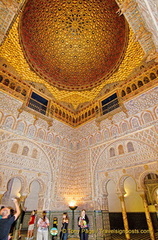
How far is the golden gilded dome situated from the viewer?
802 centimetres

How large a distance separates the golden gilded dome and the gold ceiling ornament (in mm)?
399

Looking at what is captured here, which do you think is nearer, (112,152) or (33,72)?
(112,152)

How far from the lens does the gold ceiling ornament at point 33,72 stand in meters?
7.41

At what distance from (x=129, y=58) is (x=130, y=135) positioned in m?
4.97

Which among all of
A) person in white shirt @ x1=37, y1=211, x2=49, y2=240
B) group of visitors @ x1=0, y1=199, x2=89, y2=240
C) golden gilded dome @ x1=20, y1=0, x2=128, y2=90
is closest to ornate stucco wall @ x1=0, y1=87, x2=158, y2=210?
group of visitors @ x1=0, y1=199, x2=89, y2=240

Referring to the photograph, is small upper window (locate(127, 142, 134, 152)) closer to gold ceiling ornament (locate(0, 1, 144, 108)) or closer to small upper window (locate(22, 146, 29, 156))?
gold ceiling ornament (locate(0, 1, 144, 108))

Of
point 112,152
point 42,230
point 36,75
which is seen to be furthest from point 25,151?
point 36,75

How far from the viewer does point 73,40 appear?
363 inches

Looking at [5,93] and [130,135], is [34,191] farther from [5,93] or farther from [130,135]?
[130,135]

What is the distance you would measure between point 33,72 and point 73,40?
3642mm

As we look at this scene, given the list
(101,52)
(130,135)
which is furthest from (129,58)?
(130,135)

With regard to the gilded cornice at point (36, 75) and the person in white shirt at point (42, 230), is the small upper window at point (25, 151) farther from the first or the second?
the gilded cornice at point (36, 75)

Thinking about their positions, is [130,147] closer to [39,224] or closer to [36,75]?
[39,224]

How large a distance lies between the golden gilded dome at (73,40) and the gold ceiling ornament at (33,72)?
40 centimetres
